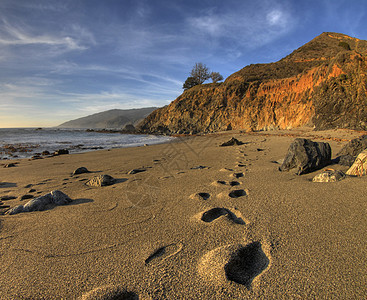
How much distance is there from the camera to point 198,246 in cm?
144

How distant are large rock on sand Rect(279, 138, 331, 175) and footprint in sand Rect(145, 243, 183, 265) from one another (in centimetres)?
255

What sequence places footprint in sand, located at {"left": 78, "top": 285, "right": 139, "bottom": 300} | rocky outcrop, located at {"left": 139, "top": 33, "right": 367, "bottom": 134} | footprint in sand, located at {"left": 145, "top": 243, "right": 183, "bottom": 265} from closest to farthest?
footprint in sand, located at {"left": 78, "top": 285, "right": 139, "bottom": 300} → footprint in sand, located at {"left": 145, "top": 243, "right": 183, "bottom": 265} → rocky outcrop, located at {"left": 139, "top": 33, "right": 367, "bottom": 134}

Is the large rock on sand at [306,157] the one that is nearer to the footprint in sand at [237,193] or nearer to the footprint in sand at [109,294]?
the footprint in sand at [237,193]

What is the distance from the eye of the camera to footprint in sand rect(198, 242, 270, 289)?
1.13m

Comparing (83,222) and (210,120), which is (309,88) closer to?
(210,120)

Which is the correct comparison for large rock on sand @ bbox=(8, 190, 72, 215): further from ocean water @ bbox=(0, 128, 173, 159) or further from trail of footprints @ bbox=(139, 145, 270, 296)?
ocean water @ bbox=(0, 128, 173, 159)

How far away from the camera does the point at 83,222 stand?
6.48 ft

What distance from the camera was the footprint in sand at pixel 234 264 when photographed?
1127mm

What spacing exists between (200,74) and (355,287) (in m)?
47.6

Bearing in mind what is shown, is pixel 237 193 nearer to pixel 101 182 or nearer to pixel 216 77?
pixel 101 182

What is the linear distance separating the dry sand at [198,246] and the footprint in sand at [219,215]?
11 millimetres

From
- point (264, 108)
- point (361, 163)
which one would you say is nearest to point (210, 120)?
point (264, 108)

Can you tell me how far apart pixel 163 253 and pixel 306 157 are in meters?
2.87

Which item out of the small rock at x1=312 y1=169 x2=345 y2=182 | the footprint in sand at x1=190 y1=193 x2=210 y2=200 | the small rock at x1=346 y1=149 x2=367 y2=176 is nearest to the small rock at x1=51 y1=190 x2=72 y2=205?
the footprint in sand at x1=190 y1=193 x2=210 y2=200
